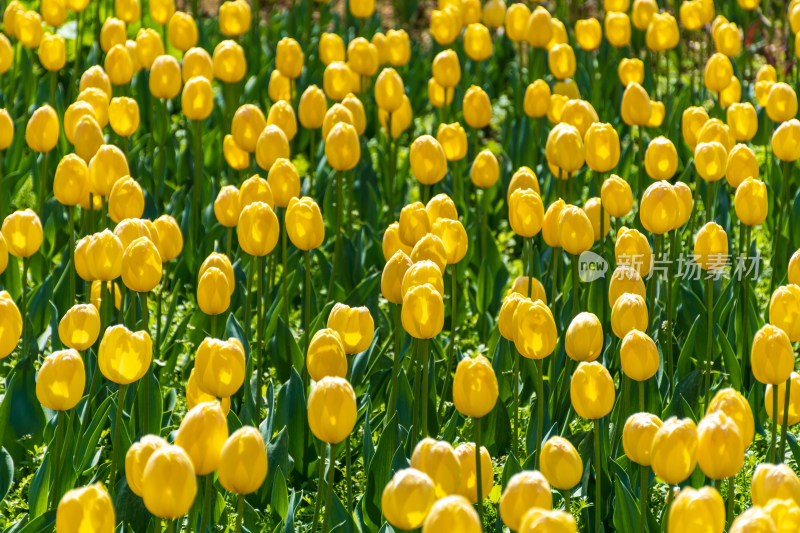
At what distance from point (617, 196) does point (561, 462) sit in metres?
1.36

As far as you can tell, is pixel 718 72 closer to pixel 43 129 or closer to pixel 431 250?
pixel 431 250

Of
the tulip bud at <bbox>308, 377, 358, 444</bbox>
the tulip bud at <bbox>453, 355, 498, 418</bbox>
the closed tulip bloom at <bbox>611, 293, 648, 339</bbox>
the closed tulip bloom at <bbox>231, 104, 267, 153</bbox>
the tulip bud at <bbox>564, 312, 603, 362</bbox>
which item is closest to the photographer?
the tulip bud at <bbox>308, 377, 358, 444</bbox>

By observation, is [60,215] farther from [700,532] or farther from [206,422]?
[700,532]

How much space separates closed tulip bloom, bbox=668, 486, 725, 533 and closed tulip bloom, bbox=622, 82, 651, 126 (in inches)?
103

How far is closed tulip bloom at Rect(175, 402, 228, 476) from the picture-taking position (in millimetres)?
2008

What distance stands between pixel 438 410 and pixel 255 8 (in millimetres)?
3881

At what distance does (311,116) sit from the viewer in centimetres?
437

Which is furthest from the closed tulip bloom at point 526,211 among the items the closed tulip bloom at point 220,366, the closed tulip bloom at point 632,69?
the closed tulip bloom at point 632,69

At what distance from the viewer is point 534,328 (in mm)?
2543

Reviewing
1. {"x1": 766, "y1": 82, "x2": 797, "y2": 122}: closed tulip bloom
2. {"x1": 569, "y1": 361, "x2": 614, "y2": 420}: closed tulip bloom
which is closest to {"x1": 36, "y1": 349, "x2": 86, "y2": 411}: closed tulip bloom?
{"x1": 569, "y1": 361, "x2": 614, "y2": 420}: closed tulip bloom

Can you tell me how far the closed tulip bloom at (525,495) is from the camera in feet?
6.18

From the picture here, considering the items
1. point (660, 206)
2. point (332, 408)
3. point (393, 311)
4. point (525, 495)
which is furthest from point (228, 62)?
point (525, 495)

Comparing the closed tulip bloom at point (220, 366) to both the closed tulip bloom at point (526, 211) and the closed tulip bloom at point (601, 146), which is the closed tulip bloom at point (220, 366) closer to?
the closed tulip bloom at point (526, 211)

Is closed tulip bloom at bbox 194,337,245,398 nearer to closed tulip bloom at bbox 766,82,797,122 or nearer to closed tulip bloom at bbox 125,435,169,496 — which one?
closed tulip bloom at bbox 125,435,169,496
